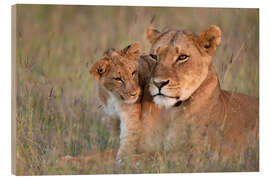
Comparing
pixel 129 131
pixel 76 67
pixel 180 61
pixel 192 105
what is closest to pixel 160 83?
pixel 180 61


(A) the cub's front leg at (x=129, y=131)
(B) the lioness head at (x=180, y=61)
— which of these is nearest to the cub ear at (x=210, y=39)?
(B) the lioness head at (x=180, y=61)

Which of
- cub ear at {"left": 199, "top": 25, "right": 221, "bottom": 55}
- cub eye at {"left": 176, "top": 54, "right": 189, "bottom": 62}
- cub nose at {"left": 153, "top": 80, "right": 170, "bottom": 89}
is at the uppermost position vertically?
cub ear at {"left": 199, "top": 25, "right": 221, "bottom": 55}

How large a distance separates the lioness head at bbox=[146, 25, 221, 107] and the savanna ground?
1.16 ft

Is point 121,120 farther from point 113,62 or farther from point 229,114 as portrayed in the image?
point 229,114

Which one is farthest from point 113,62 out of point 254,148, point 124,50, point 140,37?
point 254,148

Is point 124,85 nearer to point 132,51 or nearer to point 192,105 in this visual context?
point 132,51

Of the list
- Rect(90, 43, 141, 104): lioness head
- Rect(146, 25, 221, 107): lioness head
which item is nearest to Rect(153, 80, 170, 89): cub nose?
Rect(146, 25, 221, 107): lioness head

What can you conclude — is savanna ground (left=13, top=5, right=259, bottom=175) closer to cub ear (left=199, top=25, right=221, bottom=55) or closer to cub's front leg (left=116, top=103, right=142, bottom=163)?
cub's front leg (left=116, top=103, right=142, bottom=163)

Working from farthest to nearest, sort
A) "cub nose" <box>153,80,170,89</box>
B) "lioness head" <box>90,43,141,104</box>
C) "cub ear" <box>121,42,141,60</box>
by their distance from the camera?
"cub ear" <box>121,42,141,60</box> → "lioness head" <box>90,43,141,104</box> → "cub nose" <box>153,80,170,89</box>

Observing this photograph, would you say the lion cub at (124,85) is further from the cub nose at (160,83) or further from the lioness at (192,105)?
the cub nose at (160,83)

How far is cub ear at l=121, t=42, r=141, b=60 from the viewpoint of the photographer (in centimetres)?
704

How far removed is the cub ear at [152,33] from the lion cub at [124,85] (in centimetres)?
18

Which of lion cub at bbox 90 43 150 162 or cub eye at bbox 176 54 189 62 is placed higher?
cub eye at bbox 176 54 189 62

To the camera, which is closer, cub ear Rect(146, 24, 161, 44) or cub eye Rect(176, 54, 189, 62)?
cub eye Rect(176, 54, 189, 62)
